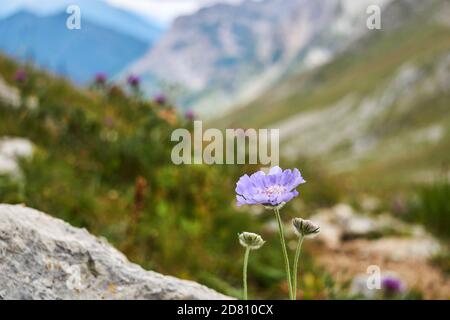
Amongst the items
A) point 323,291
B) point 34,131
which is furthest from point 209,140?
point 323,291

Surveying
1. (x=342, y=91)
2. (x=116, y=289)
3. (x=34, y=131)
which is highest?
(x=342, y=91)

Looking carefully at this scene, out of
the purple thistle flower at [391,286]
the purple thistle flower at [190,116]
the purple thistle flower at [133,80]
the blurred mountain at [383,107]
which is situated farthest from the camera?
the blurred mountain at [383,107]

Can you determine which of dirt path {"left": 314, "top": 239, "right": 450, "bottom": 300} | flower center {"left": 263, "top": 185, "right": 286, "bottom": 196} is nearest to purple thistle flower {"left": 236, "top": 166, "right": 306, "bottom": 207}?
flower center {"left": 263, "top": 185, "right": 286, "bottom": 196}

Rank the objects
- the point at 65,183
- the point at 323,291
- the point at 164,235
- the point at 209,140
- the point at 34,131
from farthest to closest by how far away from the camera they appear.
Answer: the point at 209,140, the point at 34,131, the point at 65,183, the point at 164,235, the point at 323,291

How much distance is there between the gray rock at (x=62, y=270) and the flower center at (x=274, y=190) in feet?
2.09

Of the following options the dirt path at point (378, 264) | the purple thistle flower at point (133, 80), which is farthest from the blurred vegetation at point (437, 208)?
the purple thistle flower at point (133, 80)

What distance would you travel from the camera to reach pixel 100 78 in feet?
26.2

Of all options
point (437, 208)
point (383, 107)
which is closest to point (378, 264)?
point (437, 208)

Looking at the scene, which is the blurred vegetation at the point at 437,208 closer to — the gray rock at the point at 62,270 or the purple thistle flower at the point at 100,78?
the purple thistle flower at the point at 100,78

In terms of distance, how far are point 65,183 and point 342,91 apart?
509 ft

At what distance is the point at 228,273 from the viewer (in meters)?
4.90

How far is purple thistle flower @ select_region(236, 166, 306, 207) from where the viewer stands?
162 centimetres

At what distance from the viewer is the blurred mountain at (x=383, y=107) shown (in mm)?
83250

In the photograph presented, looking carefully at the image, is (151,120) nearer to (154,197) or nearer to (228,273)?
(154,197)
